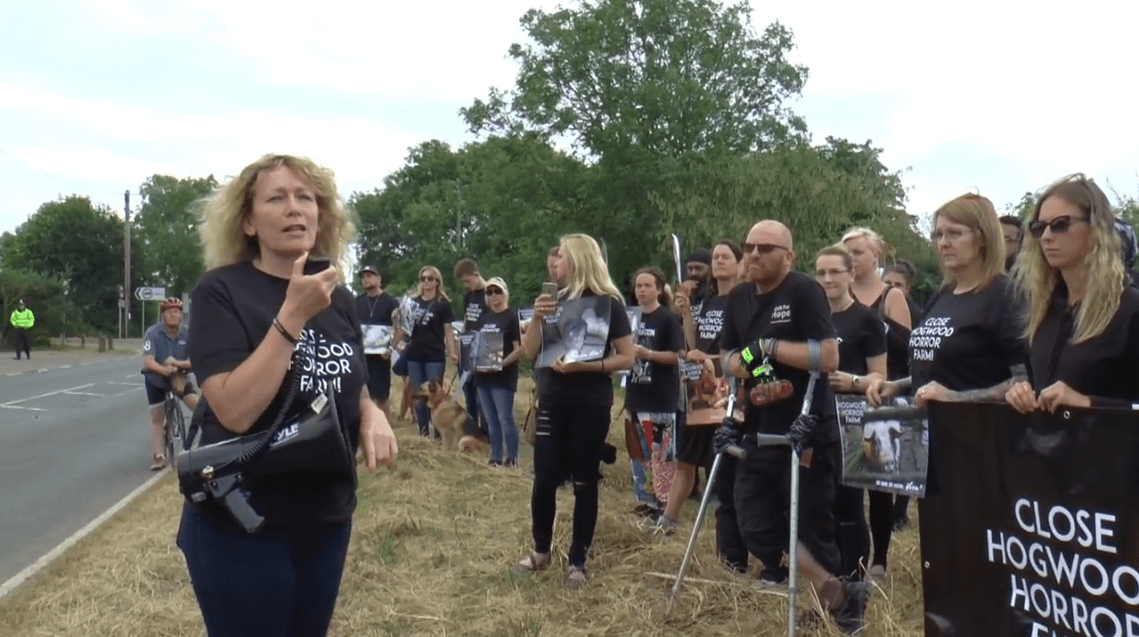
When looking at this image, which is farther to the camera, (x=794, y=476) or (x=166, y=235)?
(x=166, y=235)

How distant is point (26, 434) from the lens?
14.2 meters

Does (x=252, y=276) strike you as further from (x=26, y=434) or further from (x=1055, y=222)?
(x=26, y=434)

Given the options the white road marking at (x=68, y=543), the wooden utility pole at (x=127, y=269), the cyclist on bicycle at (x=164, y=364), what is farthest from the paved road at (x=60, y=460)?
the wooden utility pole at (x=127, y=269)

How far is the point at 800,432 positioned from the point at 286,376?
105 inches

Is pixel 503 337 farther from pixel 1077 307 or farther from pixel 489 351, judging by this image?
pixel 1077 307

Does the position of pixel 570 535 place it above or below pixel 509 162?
below

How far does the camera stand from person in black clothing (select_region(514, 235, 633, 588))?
19.6 ft

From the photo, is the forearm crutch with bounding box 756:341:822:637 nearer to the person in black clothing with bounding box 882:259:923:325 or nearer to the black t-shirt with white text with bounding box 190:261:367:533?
the black t-shirt with white text with bounding box 190:261:367:533

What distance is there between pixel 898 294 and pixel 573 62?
36.7 metres

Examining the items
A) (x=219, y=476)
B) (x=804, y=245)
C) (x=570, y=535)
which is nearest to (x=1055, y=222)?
(x=219, y=476)

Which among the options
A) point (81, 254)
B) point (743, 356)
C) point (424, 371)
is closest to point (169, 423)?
point (424, 371)

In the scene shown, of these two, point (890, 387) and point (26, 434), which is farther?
point (26, 434)

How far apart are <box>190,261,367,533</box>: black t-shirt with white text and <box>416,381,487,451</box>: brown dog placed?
8308mm

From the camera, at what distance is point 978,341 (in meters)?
4.50
